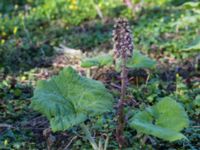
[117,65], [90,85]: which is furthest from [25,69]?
[90,85]

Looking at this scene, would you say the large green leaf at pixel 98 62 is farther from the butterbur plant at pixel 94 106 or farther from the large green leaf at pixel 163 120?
the large green leaf at pixel 163 120

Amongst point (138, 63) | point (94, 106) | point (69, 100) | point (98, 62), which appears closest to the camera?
point (94, 106)

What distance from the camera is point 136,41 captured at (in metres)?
5.16

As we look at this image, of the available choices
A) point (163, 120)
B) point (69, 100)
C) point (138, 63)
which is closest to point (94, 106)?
point (69, 100)

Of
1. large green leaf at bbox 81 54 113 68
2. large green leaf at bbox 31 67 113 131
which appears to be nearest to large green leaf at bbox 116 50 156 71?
large green leaf at bbox 81 54 113 68

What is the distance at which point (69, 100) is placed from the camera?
9.20 feet

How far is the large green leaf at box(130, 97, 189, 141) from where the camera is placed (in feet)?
8.16

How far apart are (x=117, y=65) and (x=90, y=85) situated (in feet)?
1.74

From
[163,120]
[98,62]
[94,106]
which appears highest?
[98,62]

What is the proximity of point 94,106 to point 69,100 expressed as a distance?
19cm

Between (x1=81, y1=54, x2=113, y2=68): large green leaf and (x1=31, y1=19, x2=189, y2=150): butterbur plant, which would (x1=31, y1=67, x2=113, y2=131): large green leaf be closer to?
(x1=31, y1=19, x2=189, y2=150): butterbur plant

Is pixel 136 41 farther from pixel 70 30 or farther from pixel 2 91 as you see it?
pixel 2 91

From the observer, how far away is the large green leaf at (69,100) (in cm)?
260

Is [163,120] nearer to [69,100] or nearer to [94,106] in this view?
[94,106]
